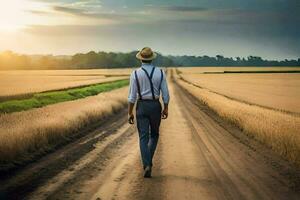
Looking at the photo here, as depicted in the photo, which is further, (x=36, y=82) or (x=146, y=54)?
(x=36, y=82)

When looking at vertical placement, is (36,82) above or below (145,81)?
below

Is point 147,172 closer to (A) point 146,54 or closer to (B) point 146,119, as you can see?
(B) point 146,119

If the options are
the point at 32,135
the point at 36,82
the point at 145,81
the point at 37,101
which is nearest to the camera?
the point at 145,81

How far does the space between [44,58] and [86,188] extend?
568 feet

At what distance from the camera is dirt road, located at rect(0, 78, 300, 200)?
797cm

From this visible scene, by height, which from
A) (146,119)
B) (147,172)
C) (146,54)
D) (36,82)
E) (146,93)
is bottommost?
(36,82)

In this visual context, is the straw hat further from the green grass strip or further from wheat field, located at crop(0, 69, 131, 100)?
wheat field, located at crop(0, 69, 131, 100)

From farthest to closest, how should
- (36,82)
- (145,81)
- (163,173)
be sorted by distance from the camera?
(36,82), (163,173), (145,81)

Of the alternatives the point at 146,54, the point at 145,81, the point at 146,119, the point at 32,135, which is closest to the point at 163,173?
the point at 146,119

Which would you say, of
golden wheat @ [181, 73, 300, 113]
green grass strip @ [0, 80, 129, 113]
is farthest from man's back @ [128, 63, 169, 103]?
golden wheat @ [181, 73, 300, 113]

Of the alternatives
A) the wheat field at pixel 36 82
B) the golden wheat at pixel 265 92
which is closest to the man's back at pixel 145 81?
the golden wheat at pixel 265 92

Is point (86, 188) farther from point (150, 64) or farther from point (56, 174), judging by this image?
point (150, 64)

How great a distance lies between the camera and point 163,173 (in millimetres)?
9703

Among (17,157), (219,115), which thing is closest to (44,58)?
(219,115)
